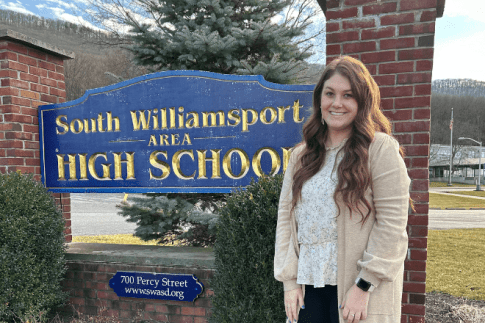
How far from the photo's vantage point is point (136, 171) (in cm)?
344

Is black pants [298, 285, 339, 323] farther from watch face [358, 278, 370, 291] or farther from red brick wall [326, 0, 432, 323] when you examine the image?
Answer: red brick wall [326, 0, 432, 323]

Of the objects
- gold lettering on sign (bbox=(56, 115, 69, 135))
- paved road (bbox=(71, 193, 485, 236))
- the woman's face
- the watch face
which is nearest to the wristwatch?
the watch face

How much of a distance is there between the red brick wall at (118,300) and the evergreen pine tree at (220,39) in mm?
2347

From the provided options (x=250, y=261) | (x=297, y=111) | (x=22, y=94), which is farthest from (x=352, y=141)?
(x=22, y=94)

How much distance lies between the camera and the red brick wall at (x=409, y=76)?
248 cm

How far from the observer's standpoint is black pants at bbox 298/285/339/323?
5.09 ft

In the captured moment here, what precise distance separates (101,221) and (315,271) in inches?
469

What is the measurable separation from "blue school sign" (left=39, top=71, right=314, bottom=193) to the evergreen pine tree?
0.78 meters

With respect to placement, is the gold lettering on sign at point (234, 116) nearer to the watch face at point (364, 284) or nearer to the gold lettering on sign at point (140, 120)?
the gold lettering on sign at point (140, 120)

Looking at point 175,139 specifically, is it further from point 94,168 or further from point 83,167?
point 83,167

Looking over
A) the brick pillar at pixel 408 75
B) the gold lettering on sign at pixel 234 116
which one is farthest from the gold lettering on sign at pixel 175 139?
the brick pillar at pixel 408 75

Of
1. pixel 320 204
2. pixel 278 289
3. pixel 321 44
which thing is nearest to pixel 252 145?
pixel 278 289

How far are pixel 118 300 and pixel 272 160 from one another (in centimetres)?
206

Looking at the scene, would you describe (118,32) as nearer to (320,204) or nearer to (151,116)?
(151,116)
